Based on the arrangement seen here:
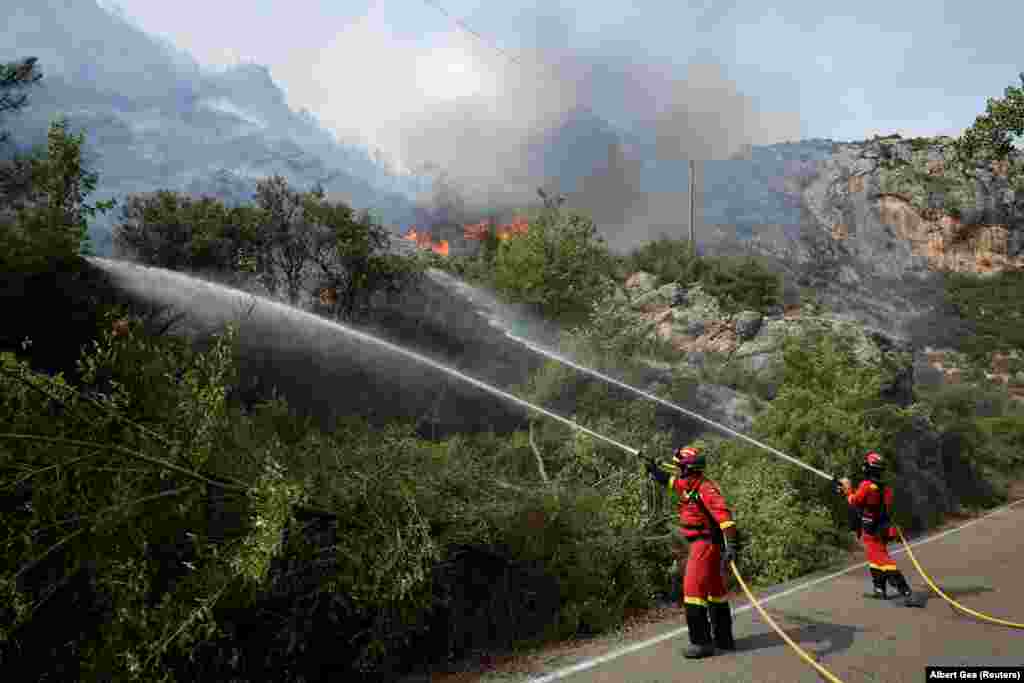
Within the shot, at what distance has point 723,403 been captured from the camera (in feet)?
61.8

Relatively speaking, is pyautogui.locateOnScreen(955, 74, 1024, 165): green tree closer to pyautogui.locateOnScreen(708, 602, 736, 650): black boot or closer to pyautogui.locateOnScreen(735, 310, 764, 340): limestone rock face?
pyautogui.locateOnScreen(708, 602, 736, 650): black boot

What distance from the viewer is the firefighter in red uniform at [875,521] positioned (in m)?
8.05

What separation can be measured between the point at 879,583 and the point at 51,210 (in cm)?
1337

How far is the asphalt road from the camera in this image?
17.6ft

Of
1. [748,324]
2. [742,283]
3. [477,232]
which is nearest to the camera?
[748,324]

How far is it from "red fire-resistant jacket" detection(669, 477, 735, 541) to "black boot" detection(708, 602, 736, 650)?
596 mm

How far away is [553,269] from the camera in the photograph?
22.6 m

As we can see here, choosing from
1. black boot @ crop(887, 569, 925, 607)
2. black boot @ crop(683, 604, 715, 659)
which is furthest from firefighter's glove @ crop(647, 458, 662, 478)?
black boot @ crop(887, 569, 925, 607)

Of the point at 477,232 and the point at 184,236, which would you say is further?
the point at 477,232

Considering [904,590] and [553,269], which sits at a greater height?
[553,269]

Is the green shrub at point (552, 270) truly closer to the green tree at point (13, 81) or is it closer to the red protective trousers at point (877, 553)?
the green tree at point (13, 81)

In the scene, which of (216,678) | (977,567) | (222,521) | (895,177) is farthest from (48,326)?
(895,177)

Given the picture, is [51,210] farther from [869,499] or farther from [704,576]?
[869,499]

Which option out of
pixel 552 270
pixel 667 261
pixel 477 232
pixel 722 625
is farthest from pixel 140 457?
pixel 477 232
